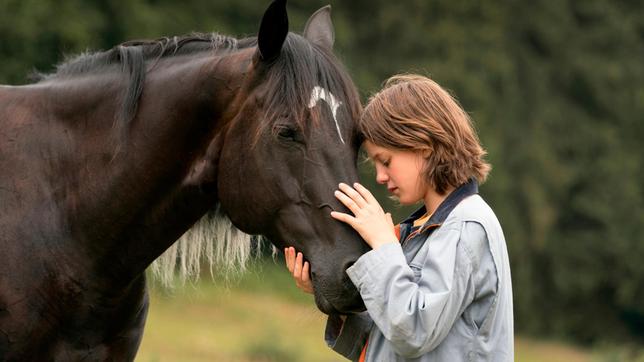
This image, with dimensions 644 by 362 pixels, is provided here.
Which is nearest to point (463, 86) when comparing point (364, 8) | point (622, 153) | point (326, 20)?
point (364, 8)

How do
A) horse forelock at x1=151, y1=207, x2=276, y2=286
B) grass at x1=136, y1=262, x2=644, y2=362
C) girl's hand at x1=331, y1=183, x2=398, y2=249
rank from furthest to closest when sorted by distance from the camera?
grass at x1=136, y1=262, x2=644, y2=362, horse forelock at x1=151, y1=207, x2=276, y2=286, girl's hand at x1=331, y1=183, x2=398, y2=249

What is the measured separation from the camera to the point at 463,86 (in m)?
20.7

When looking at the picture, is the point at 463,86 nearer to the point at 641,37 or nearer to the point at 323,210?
the point at 641,37

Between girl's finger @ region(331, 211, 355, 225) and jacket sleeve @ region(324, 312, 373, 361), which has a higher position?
girl's finger @ region(331, 211, 355, 225)

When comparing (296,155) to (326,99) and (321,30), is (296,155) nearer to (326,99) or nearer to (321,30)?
(326,99)

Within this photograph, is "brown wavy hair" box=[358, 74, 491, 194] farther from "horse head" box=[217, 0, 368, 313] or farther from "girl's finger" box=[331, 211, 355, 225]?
"girl's finger" box=[331, 211, 355, 225]

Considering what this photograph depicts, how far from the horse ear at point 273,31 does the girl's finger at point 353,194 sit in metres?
0.60

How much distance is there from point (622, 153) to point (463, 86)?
4628 millimetres

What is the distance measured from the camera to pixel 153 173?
3740 mm

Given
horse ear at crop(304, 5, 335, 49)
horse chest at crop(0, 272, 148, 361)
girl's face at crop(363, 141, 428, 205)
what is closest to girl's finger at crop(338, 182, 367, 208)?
girl's face at crop(363, 141, 428, 205)

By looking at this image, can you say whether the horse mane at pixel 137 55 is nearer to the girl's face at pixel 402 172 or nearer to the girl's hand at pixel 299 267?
the girl's face at pixel 402 172

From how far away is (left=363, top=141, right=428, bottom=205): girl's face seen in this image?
3332 mm

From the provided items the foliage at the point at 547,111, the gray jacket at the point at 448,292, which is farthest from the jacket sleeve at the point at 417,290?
the foliage at the point at 547,111

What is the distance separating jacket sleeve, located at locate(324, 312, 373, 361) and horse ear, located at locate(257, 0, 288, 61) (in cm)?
102
